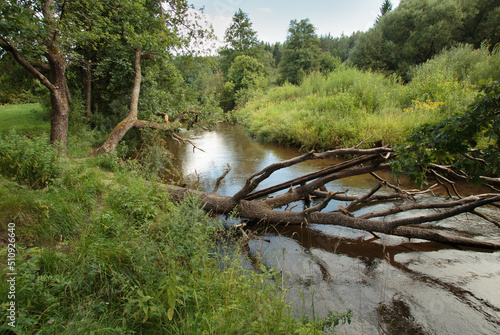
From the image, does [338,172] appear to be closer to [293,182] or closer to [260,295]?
[293,182]

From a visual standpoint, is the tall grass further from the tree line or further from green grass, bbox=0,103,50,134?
green grass, bbox=0,103,50,134

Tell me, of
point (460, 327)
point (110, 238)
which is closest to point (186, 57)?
point (110, 238)

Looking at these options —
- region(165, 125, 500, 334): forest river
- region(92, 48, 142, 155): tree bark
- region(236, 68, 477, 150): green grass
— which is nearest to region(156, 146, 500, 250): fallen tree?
region(165, 125, 500, 334): forest river

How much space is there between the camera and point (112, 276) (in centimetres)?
231

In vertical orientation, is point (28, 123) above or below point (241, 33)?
below

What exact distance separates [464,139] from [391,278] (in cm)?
195

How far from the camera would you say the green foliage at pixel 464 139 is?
231 cm

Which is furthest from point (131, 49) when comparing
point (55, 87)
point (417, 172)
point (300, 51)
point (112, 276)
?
point (300, 51)

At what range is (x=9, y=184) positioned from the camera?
3266 mm

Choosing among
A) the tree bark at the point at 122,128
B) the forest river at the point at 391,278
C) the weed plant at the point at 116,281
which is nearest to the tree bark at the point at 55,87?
the tree bark at the point at 122,128

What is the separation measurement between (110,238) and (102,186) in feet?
5.12

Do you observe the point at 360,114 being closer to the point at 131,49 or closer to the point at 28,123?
the point at 131,49

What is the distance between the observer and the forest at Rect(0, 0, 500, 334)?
6.48 ft

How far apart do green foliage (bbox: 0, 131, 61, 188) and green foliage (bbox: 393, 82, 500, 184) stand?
4649 millimetres
